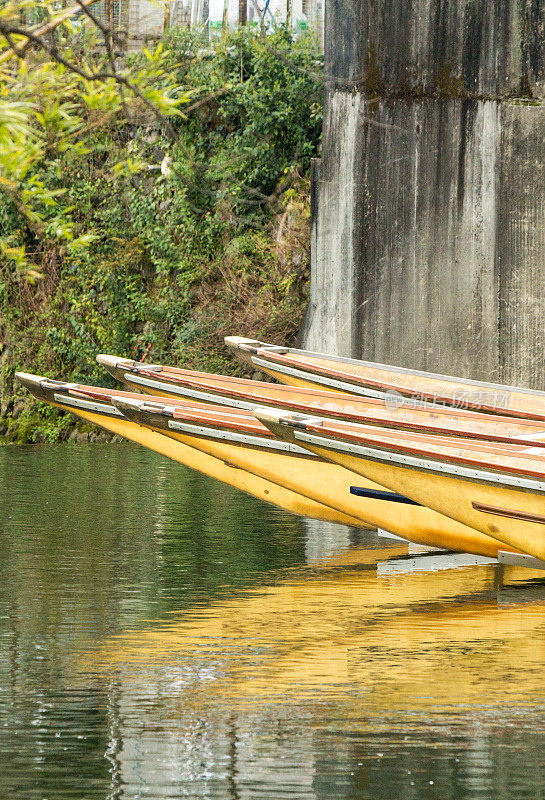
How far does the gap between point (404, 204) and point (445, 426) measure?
12.5ft

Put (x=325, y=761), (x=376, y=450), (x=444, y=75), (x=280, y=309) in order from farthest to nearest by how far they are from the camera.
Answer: (x=280, y=309), (x=444, y=75), (x=376, y=450), (x=325, y=761)

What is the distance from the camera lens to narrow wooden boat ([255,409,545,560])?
669 centimetres

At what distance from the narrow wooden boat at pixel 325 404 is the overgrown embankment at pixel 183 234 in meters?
4.87

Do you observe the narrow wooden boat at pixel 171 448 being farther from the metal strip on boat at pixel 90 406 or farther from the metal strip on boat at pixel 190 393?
the metal strip on boat at pixel 190 393

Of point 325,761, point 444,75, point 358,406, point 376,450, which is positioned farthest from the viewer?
point 444,75

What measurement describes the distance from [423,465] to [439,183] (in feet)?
16.9

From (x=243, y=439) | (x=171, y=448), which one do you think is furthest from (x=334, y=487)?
(x=171, y=448)

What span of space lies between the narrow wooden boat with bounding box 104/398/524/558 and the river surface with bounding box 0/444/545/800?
211 mm

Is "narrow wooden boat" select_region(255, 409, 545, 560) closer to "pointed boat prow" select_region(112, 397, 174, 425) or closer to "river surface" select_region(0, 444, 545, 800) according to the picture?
"river surface" select_region(0, 444, 545, 800)

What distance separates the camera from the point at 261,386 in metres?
9.83

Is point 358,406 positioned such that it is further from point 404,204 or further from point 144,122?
point 144,122

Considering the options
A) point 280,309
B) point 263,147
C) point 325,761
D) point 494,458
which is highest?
point 263,147

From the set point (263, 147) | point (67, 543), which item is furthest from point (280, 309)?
point (67, 543)

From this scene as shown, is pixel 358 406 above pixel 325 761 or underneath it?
above
